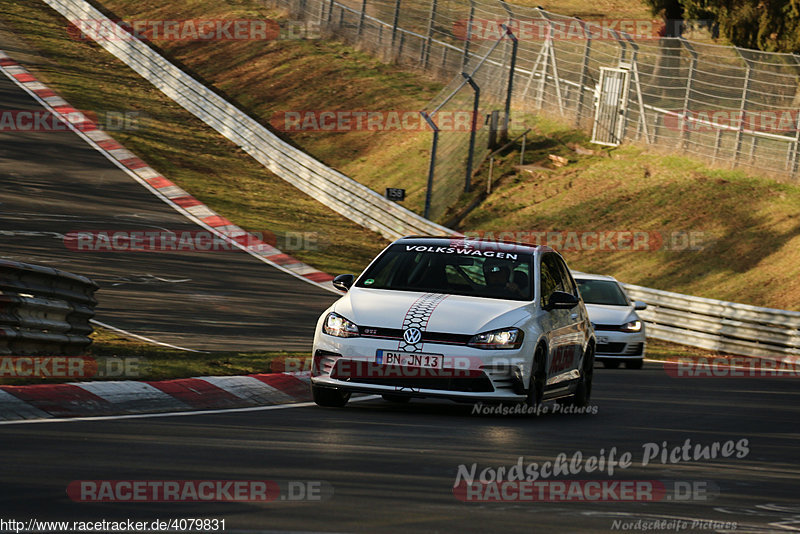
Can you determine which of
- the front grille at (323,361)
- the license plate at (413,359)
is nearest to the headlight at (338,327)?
the front grille at (323,361)

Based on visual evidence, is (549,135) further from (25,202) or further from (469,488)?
(469,488)

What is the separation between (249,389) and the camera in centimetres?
1225

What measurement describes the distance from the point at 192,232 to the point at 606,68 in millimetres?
13550

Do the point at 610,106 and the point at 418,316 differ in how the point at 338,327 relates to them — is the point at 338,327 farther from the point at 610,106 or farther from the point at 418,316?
the point at 610,106

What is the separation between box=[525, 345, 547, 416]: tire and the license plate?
95 cm

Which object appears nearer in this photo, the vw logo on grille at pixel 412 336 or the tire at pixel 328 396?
the vw logo on grille at pixel 412 336

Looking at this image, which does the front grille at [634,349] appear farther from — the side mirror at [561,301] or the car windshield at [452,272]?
the side mirror at [561,301]

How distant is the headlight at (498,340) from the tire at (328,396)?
126cm

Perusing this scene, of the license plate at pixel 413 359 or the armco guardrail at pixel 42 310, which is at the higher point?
the license plate at pixel 413 359

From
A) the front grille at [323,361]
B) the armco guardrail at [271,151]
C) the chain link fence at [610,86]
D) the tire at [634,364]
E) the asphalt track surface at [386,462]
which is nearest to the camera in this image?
the asphalt track surface at [386,462]

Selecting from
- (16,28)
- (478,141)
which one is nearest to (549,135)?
(478,141)

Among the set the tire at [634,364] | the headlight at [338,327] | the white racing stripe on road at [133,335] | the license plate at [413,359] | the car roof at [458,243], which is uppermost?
the car roof at [458,243]

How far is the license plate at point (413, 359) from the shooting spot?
437 inches

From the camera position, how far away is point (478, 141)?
3775 centimetres
